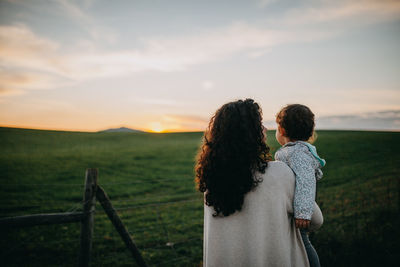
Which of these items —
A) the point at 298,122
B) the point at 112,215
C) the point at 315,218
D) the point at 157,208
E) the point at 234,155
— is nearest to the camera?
the point at 234,155

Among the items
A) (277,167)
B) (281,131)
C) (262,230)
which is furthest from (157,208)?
(277,167)

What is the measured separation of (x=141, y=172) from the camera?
18.2 m

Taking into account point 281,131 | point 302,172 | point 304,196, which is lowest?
point 304,196

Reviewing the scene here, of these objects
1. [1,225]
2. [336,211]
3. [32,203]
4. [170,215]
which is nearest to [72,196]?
[32,203]

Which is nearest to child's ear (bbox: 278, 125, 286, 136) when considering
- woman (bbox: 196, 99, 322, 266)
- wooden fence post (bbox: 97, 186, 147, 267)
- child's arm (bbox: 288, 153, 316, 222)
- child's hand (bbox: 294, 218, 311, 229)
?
child's arm (bbox: 288, 153, 316, 222)

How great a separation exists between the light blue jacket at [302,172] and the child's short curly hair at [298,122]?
0.53 feet

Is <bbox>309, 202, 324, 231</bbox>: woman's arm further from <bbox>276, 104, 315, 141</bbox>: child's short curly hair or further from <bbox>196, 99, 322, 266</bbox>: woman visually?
<bbox>276, 104, 315, 141</bbox>: child's short curly hair

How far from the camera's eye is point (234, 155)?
1.98 meters

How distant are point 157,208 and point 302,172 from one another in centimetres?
359

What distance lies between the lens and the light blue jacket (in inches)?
82.3

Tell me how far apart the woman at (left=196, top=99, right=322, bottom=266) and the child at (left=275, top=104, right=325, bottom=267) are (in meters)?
0.10

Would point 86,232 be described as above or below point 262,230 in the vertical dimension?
below

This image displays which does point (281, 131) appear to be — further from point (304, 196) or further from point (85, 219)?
point (85, 219)

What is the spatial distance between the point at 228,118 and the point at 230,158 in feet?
1.03
